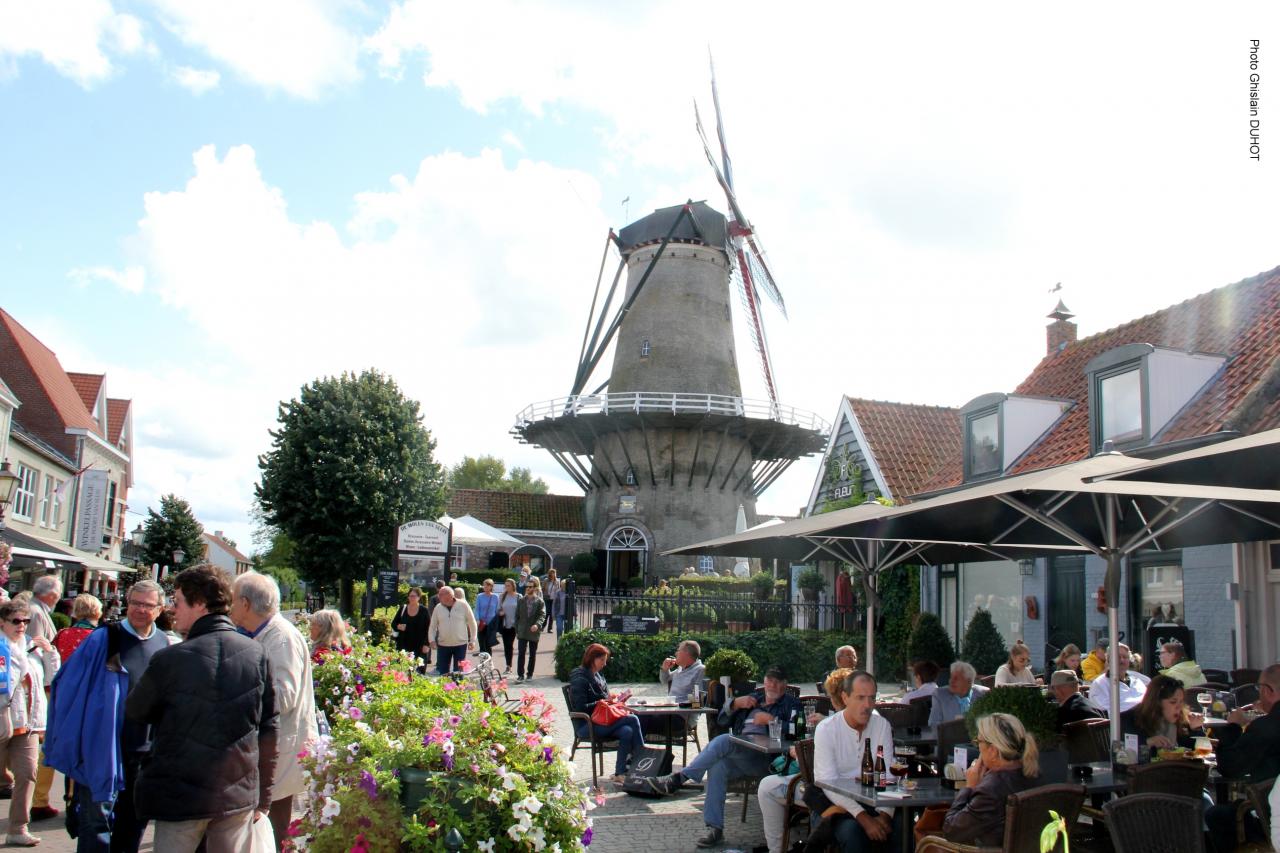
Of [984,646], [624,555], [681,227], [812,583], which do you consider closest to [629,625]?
[984,646]

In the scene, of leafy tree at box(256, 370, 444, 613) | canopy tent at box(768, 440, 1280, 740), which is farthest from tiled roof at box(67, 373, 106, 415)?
canopy tent at box(768, 440, 1280, 740)

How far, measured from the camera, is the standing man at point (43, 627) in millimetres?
7758

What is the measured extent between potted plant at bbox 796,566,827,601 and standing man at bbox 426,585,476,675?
1177 cm

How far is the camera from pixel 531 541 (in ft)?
140

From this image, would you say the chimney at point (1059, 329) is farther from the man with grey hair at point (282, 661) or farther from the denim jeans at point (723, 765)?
the man with grey hair at point (282, 661)

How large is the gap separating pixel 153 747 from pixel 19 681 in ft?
12.2

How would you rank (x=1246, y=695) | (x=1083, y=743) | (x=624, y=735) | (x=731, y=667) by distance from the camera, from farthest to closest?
Result: (x=1246, y=695)
(x=731, y=667)
(x=624, y=735)
(x=1083, y=743)

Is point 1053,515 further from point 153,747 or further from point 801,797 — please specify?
point 153,747

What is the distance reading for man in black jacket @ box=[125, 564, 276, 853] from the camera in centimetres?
417

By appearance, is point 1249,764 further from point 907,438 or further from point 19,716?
point 907,438

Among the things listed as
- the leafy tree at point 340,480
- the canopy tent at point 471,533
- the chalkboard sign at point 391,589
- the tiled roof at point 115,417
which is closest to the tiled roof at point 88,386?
the tiled roof at point 115,417

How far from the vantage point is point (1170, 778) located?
5.55 m

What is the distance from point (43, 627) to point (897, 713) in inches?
292

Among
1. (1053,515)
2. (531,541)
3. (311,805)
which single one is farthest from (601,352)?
(311,805)
